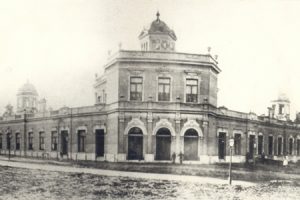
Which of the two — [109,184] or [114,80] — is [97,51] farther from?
[114,80]

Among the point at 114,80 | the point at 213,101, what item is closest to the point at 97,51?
the point at 114,80

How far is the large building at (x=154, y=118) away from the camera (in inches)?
456

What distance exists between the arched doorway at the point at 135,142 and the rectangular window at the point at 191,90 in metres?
1.67

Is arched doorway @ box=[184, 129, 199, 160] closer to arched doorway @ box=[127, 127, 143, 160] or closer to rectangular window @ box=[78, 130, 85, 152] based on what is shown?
arched doorway @ box=[127, 127, 143, 160]

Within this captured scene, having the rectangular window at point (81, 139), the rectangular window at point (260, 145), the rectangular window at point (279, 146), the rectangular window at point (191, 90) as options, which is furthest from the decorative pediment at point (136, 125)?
the rectangular window at point (279, 146)

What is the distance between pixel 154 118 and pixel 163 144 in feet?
2.55

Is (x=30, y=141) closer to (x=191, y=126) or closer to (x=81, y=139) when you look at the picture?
(x=81, y=139)

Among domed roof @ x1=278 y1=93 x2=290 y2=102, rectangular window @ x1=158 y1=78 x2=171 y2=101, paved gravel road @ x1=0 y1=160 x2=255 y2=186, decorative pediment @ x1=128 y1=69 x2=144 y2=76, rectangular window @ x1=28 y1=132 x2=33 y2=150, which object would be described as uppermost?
decorative pediment @ x1=128 y1=69 x2=144 y2=76

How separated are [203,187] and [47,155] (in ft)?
24.7

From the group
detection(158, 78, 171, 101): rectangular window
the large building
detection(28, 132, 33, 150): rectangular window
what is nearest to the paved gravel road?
the large building

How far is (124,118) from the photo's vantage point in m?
11.8

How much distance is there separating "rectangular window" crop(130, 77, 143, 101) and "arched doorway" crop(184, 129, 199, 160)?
177 cm

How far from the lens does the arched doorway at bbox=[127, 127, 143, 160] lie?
11.8 meters

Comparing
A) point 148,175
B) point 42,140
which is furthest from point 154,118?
point 42,140
